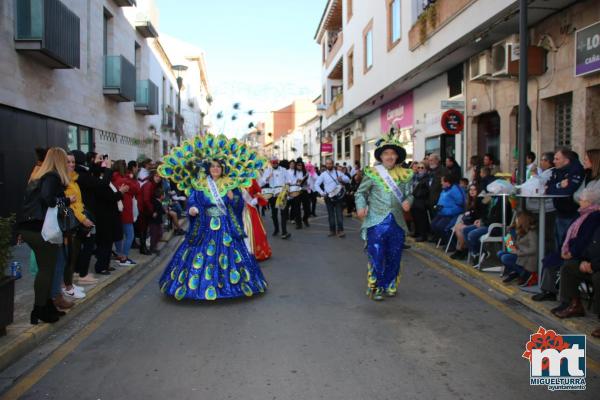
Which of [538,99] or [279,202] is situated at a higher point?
[538,99]

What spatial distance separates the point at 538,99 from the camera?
1088 cm

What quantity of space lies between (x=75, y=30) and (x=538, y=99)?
1055 centimetres

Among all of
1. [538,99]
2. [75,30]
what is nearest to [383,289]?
[538,99]

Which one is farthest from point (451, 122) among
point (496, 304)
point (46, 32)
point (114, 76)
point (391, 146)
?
point (114, 76)

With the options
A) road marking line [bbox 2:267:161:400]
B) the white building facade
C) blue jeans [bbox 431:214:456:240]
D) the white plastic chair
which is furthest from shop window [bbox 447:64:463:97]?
road marking line [bbox 2:267:161:400]

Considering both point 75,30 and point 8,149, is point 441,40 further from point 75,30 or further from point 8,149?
point 8,149

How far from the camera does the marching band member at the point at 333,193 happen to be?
42.7 ft

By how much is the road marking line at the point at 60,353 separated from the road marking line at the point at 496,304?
14.2ft

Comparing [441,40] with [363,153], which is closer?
[441,40]

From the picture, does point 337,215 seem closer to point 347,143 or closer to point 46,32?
point 46,32

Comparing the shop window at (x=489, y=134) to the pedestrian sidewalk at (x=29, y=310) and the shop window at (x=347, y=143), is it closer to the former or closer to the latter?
the pedestrian sidewalk at (x=29, y=310)

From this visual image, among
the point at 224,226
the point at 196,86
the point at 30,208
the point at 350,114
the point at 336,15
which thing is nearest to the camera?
the point at 30,208

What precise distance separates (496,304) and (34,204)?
16.7 ft

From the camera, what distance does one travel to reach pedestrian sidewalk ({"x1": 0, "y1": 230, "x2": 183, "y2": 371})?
15.3 ft
